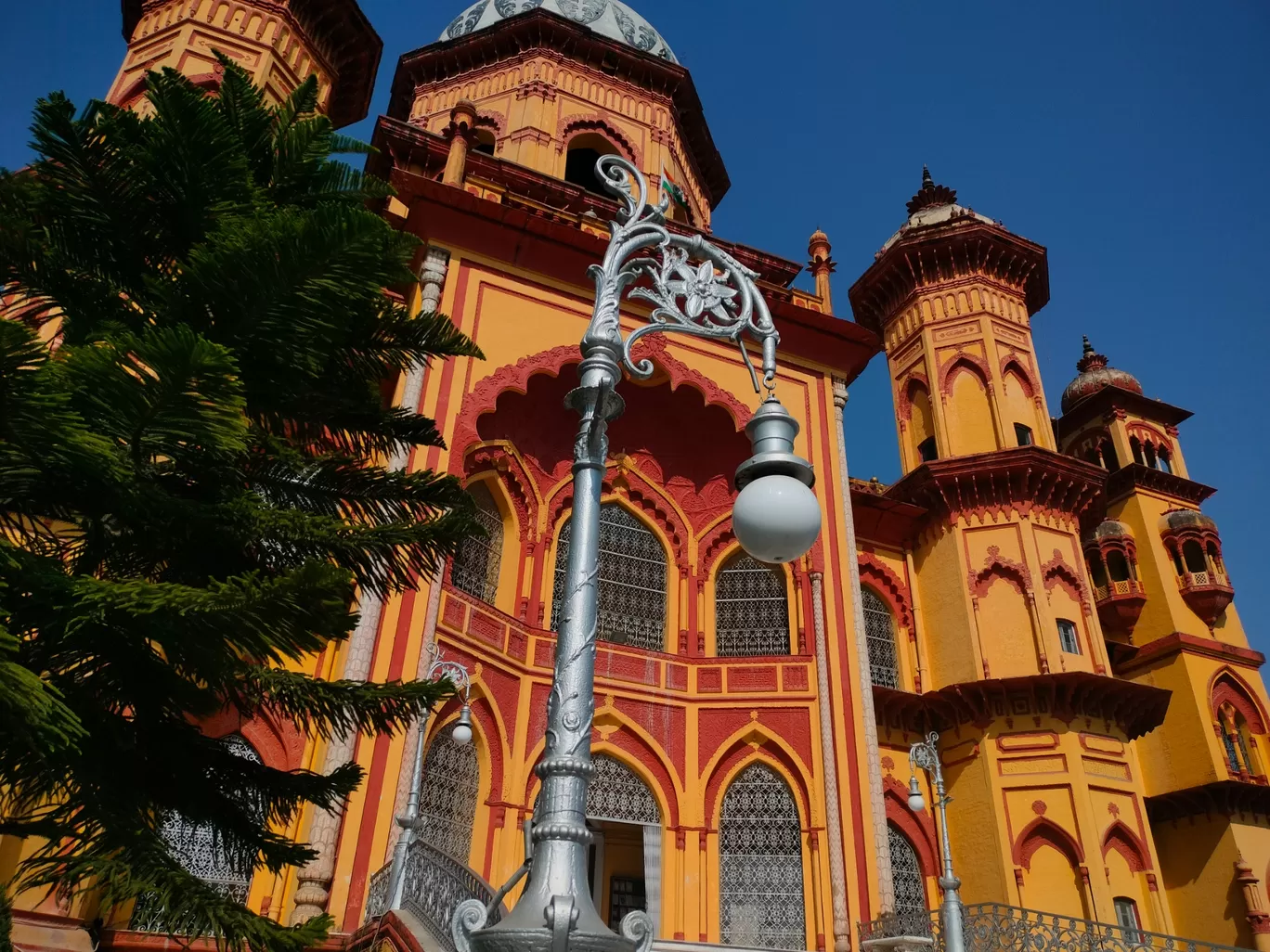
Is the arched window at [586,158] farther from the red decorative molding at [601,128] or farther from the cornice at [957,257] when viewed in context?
the cornice at [957,257]

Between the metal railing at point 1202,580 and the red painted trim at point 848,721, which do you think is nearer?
the red painted trim at point 848,721

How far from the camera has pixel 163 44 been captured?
52.5 feet

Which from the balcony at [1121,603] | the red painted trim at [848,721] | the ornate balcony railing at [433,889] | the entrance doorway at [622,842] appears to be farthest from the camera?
the balcony at [1121,603]

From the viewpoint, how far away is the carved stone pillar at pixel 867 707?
11.9m

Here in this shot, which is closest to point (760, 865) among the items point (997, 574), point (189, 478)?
point (997, 574)

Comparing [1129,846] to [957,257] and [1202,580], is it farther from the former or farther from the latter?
[957,257]

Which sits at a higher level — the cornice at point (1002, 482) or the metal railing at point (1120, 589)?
the metal railing at point (1120, 589)

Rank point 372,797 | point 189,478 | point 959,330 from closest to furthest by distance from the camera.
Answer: point 189,478 < point 372,797 < point 959,330

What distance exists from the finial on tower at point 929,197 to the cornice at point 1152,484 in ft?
28.0

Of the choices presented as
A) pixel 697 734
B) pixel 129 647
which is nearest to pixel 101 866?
pixel 129 647

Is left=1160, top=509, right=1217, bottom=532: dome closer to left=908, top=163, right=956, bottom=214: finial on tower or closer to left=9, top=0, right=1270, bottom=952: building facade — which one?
left=9, top=0, right=1270, bottom=952: building facade

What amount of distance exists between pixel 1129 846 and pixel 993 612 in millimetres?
4207

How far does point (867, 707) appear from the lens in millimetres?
12961

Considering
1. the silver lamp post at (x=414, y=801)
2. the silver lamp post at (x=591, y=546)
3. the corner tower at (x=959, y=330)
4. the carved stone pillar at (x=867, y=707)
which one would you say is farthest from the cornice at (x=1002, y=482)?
the silver lamp post at (x=591, y=546)
